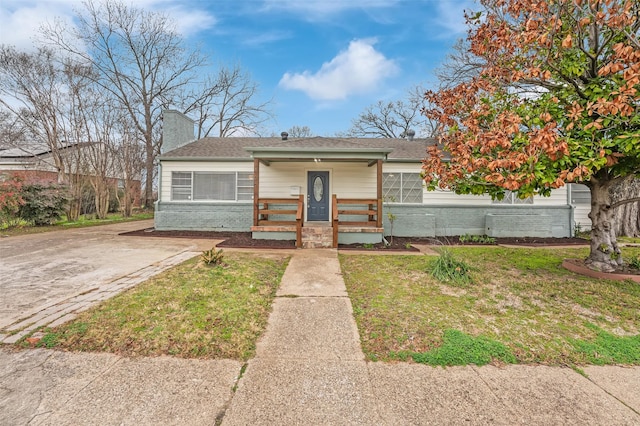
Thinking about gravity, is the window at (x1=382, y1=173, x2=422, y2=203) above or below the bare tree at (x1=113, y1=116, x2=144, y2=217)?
below


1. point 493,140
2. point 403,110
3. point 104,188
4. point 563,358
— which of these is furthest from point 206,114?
point 563,358

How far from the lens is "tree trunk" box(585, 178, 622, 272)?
5.27 metres

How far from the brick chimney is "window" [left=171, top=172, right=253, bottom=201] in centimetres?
189

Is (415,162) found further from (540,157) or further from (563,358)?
(563,358)

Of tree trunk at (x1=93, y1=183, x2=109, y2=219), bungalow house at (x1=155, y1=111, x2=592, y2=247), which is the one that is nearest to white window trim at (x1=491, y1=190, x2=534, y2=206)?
bungalow house at (x1=155, y1=111, x2=592, y2=247)

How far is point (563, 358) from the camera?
265 centimetres

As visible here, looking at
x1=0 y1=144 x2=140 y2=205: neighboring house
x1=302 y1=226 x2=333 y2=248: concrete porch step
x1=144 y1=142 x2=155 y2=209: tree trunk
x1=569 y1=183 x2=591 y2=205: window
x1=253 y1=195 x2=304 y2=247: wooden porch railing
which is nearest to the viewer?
x1=253 y1=195 x2=304 y2=247: wooden porch railing

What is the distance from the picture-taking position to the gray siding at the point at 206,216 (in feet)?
35.2

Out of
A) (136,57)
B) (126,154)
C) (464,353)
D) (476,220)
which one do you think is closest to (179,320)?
(464,353)

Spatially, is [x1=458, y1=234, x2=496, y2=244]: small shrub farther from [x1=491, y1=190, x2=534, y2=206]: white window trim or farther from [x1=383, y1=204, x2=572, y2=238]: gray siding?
[x1=491, y1=190, x2=534, y2=206]: white window trim

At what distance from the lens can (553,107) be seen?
4.51 metres

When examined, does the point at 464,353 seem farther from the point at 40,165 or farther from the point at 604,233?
the point at 40,165

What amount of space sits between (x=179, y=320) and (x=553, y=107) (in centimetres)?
644

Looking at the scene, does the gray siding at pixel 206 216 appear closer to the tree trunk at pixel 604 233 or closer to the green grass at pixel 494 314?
the green grass at pixel 494 314
